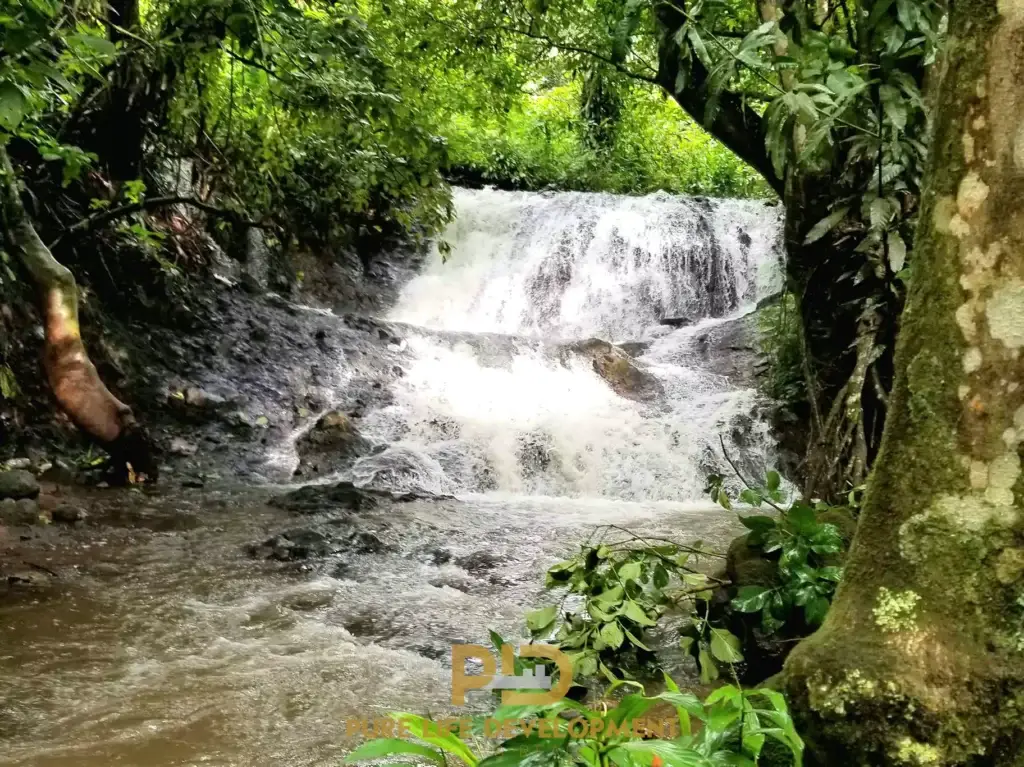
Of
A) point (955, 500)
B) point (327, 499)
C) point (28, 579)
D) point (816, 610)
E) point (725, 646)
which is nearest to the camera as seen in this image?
point (955, 500)

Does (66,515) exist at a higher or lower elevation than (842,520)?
lower

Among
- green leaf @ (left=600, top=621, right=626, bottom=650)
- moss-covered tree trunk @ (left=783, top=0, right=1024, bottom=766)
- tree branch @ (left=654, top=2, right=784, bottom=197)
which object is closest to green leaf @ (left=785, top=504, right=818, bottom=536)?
green leaf @ (left=600, top=621, right=626, bottom=650)

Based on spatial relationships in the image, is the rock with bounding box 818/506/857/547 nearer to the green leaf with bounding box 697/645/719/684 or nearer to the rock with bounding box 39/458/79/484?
the green leaf with bounding box 697/645/719/684

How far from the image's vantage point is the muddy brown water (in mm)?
2285

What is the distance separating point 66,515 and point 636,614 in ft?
12.8

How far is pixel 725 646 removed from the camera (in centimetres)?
246

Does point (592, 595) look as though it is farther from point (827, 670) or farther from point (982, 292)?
point (982, 292)

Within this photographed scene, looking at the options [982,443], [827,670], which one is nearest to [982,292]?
[982,443]

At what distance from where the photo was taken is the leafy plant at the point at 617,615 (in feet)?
8.15

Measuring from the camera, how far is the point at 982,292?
151cm

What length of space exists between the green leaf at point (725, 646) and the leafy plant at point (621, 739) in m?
0.91

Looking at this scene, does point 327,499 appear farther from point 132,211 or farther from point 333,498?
point 132,211

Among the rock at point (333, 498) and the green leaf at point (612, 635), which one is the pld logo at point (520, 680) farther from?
the rock at point (333, 498)

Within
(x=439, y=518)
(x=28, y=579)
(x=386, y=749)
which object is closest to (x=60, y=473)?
(x=28, y=579)
